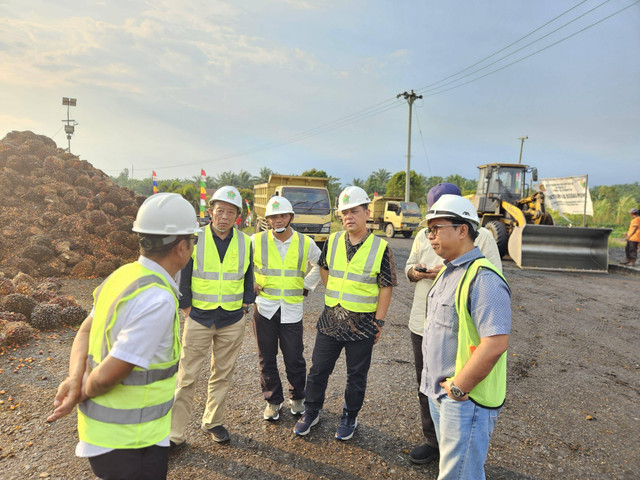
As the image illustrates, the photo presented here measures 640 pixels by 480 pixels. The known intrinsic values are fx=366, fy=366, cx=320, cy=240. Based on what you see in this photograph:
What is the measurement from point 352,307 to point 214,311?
3.43 ft

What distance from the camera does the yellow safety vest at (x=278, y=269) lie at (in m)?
3.11

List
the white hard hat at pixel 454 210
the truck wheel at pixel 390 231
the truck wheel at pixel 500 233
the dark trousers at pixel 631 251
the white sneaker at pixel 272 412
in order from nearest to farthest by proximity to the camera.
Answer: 1. the white hard hat at pixel 454 210
2. the white sneaker at pixel 272 412
3. the dark trousers at pixel 631 251
4. the truck wheel at pixel 500 233
5. the truck wheel at pixel 390 231

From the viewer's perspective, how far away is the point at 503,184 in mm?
13273

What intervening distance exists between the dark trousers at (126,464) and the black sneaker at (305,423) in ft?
5.47

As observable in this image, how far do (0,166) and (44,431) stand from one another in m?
8.93

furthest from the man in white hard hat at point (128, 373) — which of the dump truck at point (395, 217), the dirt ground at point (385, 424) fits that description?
the dump truck at point (395, 217)

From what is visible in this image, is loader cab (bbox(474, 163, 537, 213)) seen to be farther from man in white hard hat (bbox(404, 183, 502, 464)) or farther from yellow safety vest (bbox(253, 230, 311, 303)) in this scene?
yellow safety vest (bbox(253, 230, 311, 303))

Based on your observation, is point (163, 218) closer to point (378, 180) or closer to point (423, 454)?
point (423, 454)

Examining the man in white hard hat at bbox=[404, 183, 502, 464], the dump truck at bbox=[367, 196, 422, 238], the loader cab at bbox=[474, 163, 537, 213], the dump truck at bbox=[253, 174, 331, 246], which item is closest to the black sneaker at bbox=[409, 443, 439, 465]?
the man in white hard hat at bbox=[404, 183, 502, 464]

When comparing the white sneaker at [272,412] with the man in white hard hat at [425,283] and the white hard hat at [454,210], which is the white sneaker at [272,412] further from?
the white hard hat at [454,210]

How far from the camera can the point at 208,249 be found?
2789 mm

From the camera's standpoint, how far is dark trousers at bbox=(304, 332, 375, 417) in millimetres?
2828

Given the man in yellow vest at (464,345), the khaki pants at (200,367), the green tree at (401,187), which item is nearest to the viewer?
the man in yellow vest at (464,345)

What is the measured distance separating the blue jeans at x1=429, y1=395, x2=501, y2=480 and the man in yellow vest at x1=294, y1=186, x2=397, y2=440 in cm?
113
